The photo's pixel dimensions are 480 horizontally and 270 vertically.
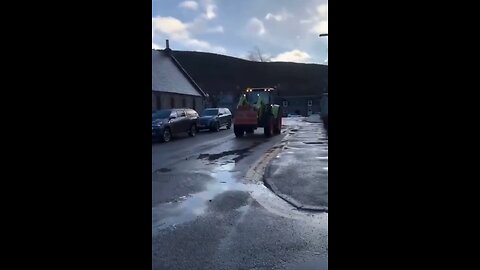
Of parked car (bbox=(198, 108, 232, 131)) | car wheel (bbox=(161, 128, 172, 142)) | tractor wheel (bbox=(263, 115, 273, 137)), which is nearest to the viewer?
car wheel (bbox=(161, 128, 172, 142))

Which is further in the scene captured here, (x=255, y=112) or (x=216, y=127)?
(x=216, y=127)

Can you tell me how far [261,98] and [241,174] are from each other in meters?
11.5

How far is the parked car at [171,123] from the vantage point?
16.6m

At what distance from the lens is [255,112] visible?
1852 centimetres

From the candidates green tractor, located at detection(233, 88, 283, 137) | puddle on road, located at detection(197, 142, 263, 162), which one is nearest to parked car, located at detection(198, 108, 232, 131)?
green tractor, located at detection(233, 88, 283, 137)

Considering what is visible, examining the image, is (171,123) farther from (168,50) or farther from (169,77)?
(168,50)

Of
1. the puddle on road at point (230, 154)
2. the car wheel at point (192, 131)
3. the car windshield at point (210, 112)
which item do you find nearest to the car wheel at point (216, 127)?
the car windshield at point (210, 112)

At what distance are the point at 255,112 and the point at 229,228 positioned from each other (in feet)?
47.0

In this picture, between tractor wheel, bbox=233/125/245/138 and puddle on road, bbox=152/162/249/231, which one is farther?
tractor wheel, bbox=233/125/245/138

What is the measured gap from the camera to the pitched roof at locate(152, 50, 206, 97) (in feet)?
105

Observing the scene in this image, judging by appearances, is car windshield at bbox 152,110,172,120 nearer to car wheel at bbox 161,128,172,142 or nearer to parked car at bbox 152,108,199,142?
parked car at bbox 152,108,199,142

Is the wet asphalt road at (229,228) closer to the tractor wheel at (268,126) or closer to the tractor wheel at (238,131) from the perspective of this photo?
the tractor wheel at (238,131)

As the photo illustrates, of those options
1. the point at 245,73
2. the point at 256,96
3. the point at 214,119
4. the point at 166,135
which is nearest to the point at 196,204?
the point at 166,135
